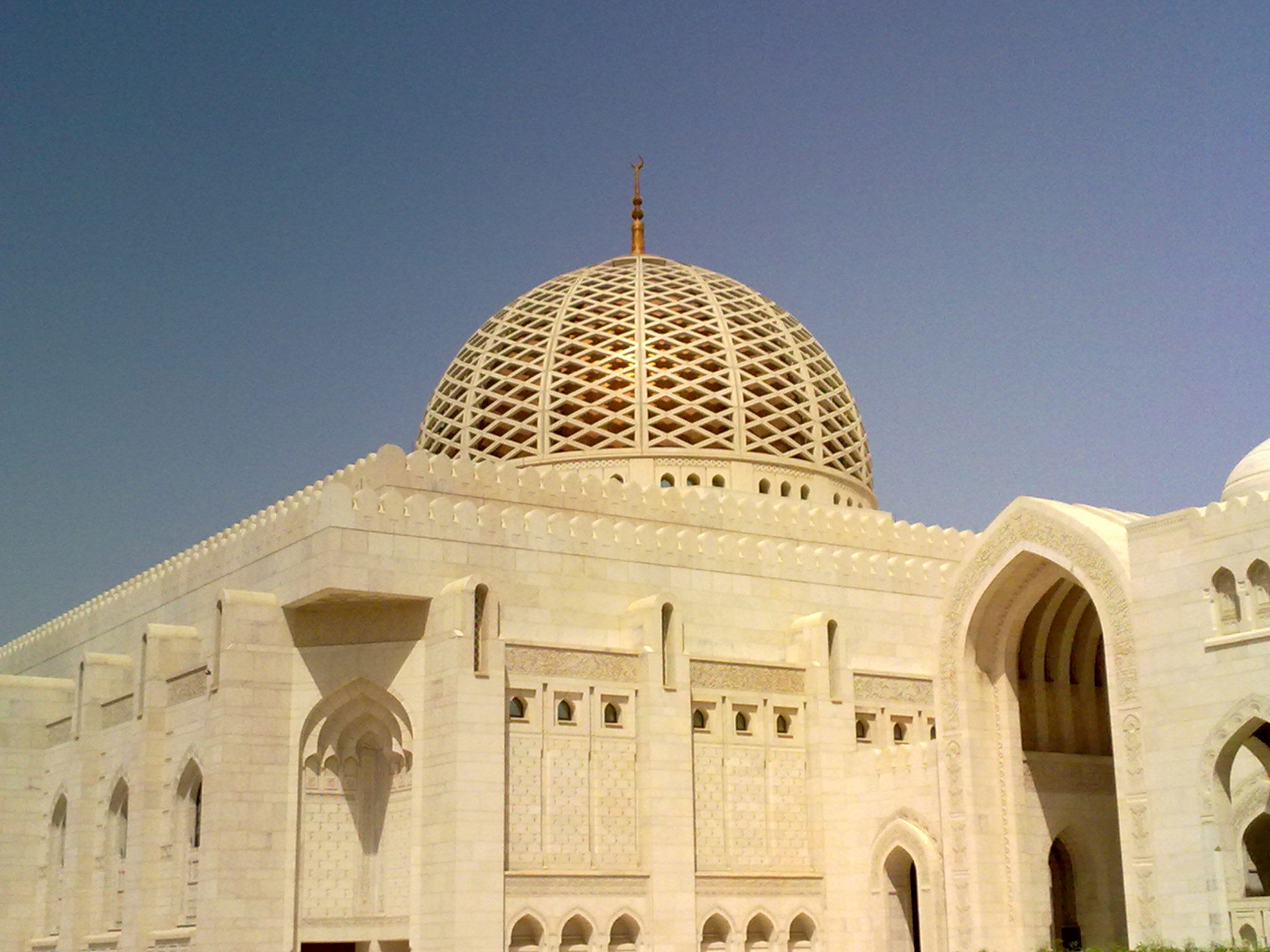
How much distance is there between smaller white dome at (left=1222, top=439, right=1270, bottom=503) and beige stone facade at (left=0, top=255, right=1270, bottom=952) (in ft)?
0.21

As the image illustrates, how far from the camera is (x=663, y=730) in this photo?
18.4 m

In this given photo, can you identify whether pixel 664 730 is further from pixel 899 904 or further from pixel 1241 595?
→ pixel 1241 595

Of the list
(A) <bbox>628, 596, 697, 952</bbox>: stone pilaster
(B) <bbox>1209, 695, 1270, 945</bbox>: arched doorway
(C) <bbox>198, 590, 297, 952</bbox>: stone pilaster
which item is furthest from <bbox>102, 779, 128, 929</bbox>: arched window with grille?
(B) <bbox>1209, 695, 1270, 945</bbox>: arched doorway

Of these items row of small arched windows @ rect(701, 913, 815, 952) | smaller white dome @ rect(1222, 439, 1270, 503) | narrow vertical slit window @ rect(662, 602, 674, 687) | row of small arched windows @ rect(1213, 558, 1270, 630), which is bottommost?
row of small arched windows @ rect(701, 913, 815, 952)

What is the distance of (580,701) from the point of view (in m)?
18.2

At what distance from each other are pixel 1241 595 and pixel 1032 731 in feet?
14.6

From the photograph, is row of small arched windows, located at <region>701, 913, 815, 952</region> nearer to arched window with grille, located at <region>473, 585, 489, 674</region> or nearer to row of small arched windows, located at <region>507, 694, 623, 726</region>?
row of small arched windows, located at <region>507, 694, 623, 726</region>

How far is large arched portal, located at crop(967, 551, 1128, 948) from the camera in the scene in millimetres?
17422

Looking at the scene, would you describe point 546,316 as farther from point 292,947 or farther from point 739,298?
point 292,947

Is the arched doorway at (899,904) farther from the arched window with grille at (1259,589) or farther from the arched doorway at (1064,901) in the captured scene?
the arched window with grille at (1259,589)

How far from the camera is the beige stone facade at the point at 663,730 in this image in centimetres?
1569

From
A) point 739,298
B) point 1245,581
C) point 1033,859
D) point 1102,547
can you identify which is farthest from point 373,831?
point 739,298

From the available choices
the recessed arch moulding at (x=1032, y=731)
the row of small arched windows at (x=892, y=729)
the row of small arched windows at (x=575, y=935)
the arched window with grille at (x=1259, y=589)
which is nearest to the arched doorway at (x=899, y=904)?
the recessed arch moulding at (x=1032, y=731)

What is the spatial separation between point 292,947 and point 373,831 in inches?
60.5
